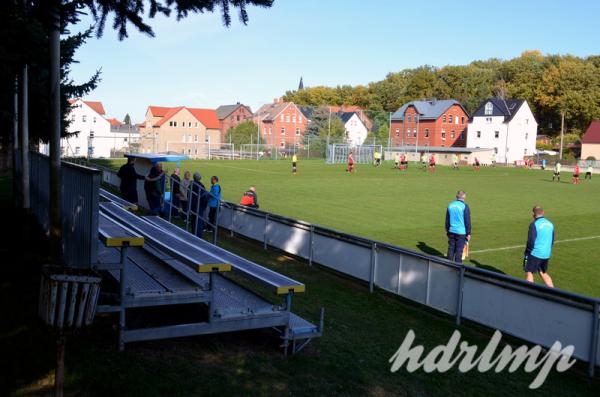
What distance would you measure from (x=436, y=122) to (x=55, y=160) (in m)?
93.0

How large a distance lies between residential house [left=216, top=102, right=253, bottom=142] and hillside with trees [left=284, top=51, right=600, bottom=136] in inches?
1030

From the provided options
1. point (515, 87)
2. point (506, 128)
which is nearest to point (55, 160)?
point (506, 128)

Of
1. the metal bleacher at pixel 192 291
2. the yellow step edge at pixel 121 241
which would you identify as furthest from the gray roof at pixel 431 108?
the yellow step edge at pixel 121 241

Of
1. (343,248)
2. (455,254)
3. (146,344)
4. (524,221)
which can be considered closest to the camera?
(146,344)

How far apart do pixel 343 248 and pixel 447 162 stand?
237 feet

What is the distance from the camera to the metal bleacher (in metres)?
6.15

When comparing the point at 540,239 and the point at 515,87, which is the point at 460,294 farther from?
the point at 515,87

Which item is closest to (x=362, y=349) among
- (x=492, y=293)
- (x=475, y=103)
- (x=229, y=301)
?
(x=229, y=301)

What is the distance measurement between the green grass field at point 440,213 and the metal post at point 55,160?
30.7ft

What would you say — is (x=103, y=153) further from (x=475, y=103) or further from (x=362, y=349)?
(x=362, y=349)

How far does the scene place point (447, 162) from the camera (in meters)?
81.2

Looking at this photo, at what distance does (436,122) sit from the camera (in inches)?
3836

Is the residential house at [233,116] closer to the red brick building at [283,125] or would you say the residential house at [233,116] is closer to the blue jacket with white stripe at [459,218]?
the red brick building at [283,125]

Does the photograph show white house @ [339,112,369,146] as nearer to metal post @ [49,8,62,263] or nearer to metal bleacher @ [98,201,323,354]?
metal post @ [49,8,62,263]
